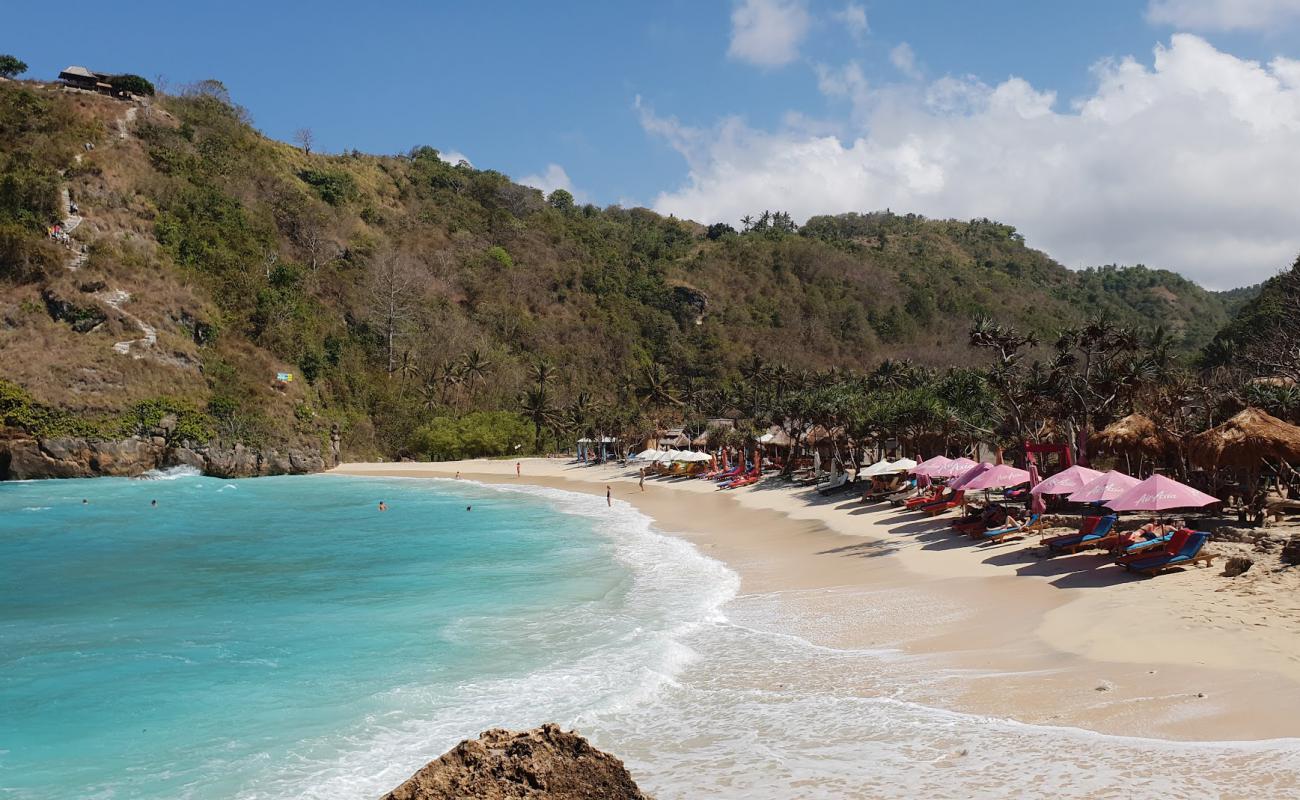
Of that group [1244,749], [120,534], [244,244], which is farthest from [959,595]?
[244,244]

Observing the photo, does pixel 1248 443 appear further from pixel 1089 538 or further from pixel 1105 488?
pixel 1089 538

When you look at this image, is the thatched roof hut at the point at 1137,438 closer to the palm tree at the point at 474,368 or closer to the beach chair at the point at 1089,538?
the beach chair at the point at 1089,538

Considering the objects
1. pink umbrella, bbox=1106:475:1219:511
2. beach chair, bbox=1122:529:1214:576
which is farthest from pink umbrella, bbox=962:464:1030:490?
beach chair, bbox=1122:529:1214:576

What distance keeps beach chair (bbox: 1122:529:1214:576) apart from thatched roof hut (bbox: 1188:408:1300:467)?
3665 millimetres

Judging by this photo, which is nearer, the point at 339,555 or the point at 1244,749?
the point at 1244,749

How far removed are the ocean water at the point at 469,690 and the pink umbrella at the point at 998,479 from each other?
7.10m

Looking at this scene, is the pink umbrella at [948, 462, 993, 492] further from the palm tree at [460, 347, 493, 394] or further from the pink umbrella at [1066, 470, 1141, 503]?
the palm tree at [460, 347, 493, 394]

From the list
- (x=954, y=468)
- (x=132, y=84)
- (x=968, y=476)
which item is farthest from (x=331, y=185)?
(x=968, y=476)

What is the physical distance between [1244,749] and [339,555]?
72.6 ft

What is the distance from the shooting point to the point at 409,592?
17.8 m

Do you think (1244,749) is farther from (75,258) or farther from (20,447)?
(75,258)

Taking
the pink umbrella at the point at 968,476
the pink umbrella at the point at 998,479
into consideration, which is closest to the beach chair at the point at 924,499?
the pink umbrella at the point at 968,476

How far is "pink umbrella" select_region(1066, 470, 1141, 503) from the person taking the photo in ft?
51.0

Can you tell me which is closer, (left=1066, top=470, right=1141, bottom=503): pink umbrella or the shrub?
(left=1066, top=470, right=1141, bottom=503): pink umbrella
